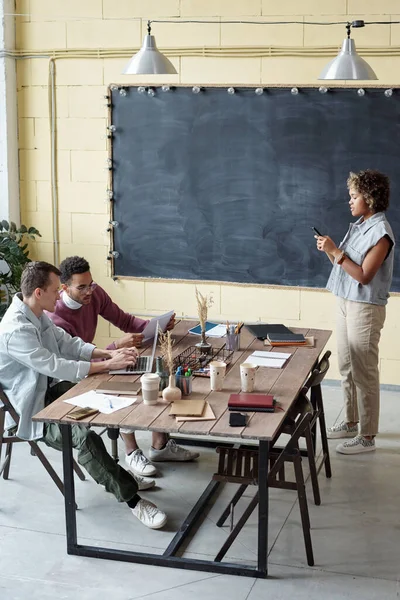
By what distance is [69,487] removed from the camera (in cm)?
372

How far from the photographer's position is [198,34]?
5.94 metres

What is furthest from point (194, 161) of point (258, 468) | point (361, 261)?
point (258, 468)

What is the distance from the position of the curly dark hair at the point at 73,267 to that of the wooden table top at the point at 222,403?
2.19 ft

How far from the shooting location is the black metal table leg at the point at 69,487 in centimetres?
369

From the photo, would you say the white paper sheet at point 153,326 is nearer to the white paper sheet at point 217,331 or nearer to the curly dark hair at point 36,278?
the white paper sheet at point 217,331

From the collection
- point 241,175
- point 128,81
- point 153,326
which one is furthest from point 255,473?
point 128,81

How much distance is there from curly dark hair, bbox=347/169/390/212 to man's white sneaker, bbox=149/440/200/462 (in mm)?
1772

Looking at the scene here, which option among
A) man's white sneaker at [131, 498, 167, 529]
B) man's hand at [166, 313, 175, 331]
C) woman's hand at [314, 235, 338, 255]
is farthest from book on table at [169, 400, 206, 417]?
woman's hand at [314, 235, 338, 255]

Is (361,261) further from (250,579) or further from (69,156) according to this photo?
(69,156)

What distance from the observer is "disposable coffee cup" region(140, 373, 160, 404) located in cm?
367

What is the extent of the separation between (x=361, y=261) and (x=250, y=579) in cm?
200

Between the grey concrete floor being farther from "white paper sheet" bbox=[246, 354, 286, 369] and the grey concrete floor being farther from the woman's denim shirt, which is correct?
the woman's denim shirt

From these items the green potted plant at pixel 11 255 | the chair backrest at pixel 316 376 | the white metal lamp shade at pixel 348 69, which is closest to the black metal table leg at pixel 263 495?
the chair backrest at pixel 316 376

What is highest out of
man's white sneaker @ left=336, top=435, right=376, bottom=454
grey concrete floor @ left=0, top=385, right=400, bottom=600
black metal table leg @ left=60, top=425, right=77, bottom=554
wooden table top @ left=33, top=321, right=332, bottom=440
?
wooden table top @ left=33, top=321, right=332, bottom=440
